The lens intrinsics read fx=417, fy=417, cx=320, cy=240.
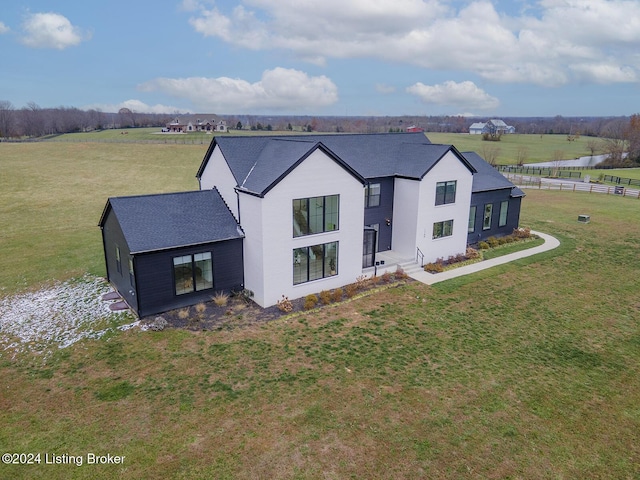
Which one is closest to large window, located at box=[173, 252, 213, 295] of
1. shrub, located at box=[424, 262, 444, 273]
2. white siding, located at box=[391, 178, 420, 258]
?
white siding, located at box=[391, 178, 420, 258]

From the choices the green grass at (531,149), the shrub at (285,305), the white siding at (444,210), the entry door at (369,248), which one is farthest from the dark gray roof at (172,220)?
the green grass at (531,149)

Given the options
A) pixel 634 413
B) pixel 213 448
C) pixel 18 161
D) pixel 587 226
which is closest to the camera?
pixel 213 448

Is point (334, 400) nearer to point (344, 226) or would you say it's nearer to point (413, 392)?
point (413, 392)

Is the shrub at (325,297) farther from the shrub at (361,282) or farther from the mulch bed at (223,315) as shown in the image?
the shrub at (361,282)

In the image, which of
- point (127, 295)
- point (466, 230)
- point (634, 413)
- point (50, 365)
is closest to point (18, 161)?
point (127, 295)

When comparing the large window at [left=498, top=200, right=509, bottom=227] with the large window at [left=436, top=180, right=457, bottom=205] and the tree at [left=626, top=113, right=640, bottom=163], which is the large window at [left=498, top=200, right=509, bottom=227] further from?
the tree at [left=626, top=113, right=640, bottom=163]

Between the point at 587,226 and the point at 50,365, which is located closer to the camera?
the point at 50,365
